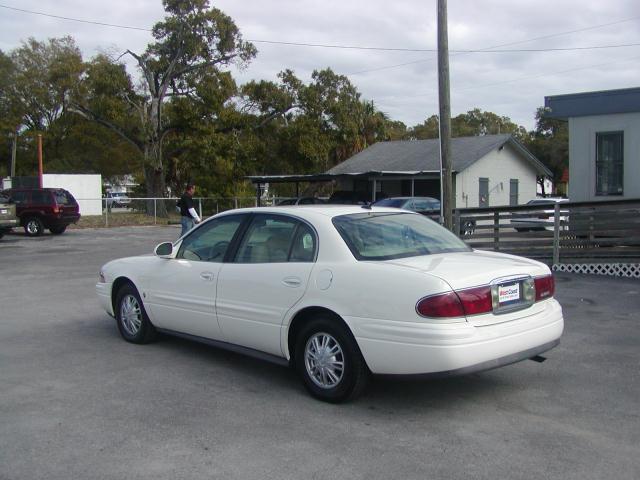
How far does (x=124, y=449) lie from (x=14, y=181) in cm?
3563

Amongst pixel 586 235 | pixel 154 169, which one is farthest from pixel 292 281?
pixel 154 169

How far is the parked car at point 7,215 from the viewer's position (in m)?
21.3

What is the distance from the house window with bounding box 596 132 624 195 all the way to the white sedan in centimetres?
1008

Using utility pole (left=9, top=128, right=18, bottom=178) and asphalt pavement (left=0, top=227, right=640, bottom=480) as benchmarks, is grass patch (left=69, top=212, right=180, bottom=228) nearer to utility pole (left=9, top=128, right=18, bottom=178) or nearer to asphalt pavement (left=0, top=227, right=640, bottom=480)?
utility pole (left=9, top=128, right=18, bottom=178)

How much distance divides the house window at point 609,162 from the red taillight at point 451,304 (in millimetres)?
11367

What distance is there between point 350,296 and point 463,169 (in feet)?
96.3

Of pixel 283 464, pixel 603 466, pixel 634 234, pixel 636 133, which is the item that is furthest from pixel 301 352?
pixel 636 133

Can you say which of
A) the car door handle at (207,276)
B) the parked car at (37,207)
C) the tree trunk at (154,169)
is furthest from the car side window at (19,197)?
the car door handle at (207,276)

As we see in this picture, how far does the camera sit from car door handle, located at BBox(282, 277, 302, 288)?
5344mm

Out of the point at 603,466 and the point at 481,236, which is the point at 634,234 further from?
the point at 603,466

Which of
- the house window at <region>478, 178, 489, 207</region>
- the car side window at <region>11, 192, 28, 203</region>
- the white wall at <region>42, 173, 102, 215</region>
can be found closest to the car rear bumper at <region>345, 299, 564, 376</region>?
the car side window at <region>11, 192, 28, 203</region>

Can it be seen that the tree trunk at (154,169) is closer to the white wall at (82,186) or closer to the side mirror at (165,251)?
the white wall at (82,186)

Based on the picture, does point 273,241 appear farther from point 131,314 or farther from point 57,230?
point 57,230

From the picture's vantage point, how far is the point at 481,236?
1398 centimetres
